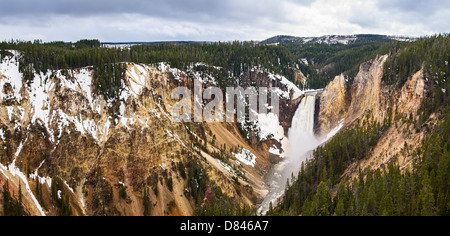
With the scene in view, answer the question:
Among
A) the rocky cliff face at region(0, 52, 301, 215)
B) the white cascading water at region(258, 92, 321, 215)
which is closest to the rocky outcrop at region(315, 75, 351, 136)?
the white cascading water at region(258, 92, 321, 215)

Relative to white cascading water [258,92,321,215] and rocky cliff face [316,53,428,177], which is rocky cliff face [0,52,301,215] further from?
rocky cliff face [316,53,428,177]

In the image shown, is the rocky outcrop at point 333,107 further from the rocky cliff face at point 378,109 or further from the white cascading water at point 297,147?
the white cascading water at point 297,147

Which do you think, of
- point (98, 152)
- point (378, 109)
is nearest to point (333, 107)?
point (378, 109)

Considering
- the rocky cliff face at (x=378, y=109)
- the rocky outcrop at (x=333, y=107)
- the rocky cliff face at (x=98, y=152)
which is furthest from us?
the rocky outcrop at (x=333, y=107)

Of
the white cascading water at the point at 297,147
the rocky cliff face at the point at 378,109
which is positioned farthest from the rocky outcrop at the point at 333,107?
the white cascading water at the point at 297,147
